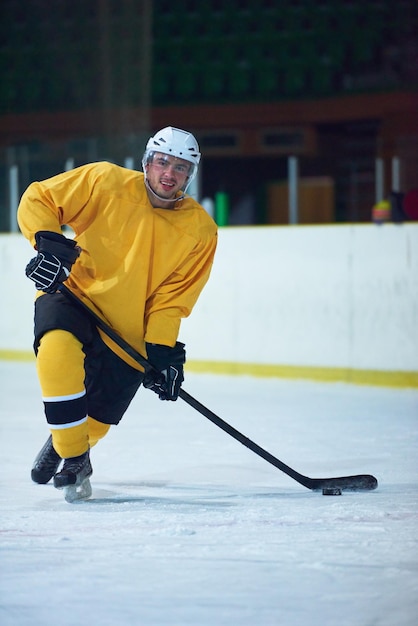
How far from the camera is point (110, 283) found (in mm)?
2705

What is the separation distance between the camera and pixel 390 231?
519 cm

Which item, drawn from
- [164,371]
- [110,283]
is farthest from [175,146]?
[164,371]

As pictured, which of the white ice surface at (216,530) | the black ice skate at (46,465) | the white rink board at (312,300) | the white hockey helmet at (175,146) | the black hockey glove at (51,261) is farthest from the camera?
the white rink board at (312,300)

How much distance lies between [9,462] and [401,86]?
740 cm

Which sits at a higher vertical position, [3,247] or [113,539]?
[3,247]

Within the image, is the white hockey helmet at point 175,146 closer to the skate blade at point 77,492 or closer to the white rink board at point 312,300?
the skate blade at point 77,492

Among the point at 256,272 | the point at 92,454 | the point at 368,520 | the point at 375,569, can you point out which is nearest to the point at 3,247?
the point at 256,272

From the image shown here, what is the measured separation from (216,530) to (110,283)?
0.75m

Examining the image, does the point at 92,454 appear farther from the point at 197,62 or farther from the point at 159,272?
the point at 197,62

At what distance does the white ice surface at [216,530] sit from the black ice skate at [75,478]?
5 centimetres

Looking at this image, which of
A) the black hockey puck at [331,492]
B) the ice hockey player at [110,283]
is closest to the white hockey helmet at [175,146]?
the ice hockey player at [110,283]

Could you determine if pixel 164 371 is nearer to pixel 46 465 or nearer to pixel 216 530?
pixel 46 465

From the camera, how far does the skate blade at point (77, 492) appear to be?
8.45ft

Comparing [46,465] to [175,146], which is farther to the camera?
[46,465]
